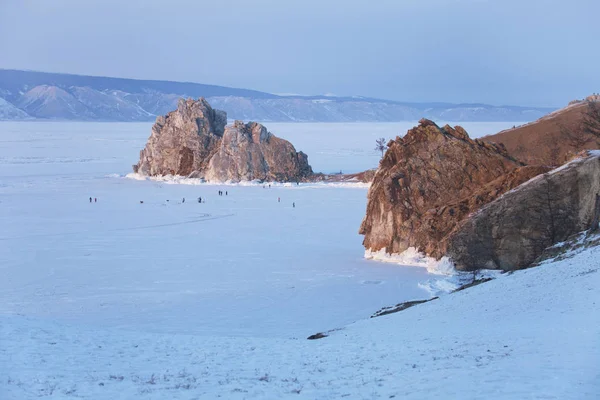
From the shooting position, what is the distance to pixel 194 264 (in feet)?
108

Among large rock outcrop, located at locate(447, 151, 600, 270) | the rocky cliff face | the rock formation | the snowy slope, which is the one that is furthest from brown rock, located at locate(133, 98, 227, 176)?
the snowy slope

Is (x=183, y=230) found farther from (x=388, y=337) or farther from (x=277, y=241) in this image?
(x=388, y=337)

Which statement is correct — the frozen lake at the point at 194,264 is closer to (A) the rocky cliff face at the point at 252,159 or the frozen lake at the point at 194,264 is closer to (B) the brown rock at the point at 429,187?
(B) the brown rock at the point at 429,187

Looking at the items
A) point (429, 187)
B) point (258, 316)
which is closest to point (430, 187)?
point (429, 187)

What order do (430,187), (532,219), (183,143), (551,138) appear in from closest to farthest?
1. (532,219)
2. (430,187)
3. (551,138)
4. (183,143)

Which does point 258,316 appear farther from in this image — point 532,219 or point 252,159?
point 252,159

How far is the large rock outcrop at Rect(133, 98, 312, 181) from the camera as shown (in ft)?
276

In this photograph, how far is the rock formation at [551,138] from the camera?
51.8 metres

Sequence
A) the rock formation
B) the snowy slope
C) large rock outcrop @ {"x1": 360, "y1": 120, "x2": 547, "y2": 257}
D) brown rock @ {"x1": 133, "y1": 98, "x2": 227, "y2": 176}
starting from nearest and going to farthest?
the snowy slope, large rock outcrop @ {"x1": 360, "y1": 120, "x2": 547, "y2": 257}, the rock formation, brown rock @ {"x1": 133, "y1": 98, "x2": 227, "y2": 176}

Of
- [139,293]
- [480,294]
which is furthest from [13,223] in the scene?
[480,294]

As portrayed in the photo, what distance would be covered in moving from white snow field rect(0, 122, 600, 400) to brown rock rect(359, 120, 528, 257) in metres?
1.95

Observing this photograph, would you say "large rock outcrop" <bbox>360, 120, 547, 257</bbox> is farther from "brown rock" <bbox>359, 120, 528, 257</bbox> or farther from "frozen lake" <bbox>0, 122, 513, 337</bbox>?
"frozen lake" <bbox>0, 122, 513, 337</bbox>

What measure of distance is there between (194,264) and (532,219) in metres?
15.2

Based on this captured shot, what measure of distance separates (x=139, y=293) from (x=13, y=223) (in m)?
22.2
